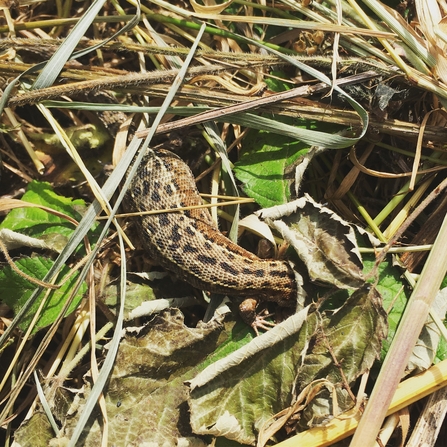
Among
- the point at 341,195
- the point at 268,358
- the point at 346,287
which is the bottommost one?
the point at 268,358

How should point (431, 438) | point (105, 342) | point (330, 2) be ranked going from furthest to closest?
point (105, 342) < point (330, 2) < point (431, 438)

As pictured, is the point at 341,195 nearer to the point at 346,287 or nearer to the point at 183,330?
the point at 346,287

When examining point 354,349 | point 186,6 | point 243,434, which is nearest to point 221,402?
point 243,434

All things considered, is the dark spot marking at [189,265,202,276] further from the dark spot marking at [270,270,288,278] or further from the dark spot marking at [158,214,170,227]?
the dark spot marking at [270,270,288,278]

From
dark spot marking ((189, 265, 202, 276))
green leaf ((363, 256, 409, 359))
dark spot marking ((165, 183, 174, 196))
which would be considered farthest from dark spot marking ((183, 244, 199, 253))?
green leaf ((363, 256, 409, 359))

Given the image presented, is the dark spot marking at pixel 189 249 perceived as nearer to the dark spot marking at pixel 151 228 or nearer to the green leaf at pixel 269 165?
the dark spot marking at pixel 151 228

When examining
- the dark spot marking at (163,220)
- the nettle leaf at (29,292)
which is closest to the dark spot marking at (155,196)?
the dark spot marking at (163,220)
